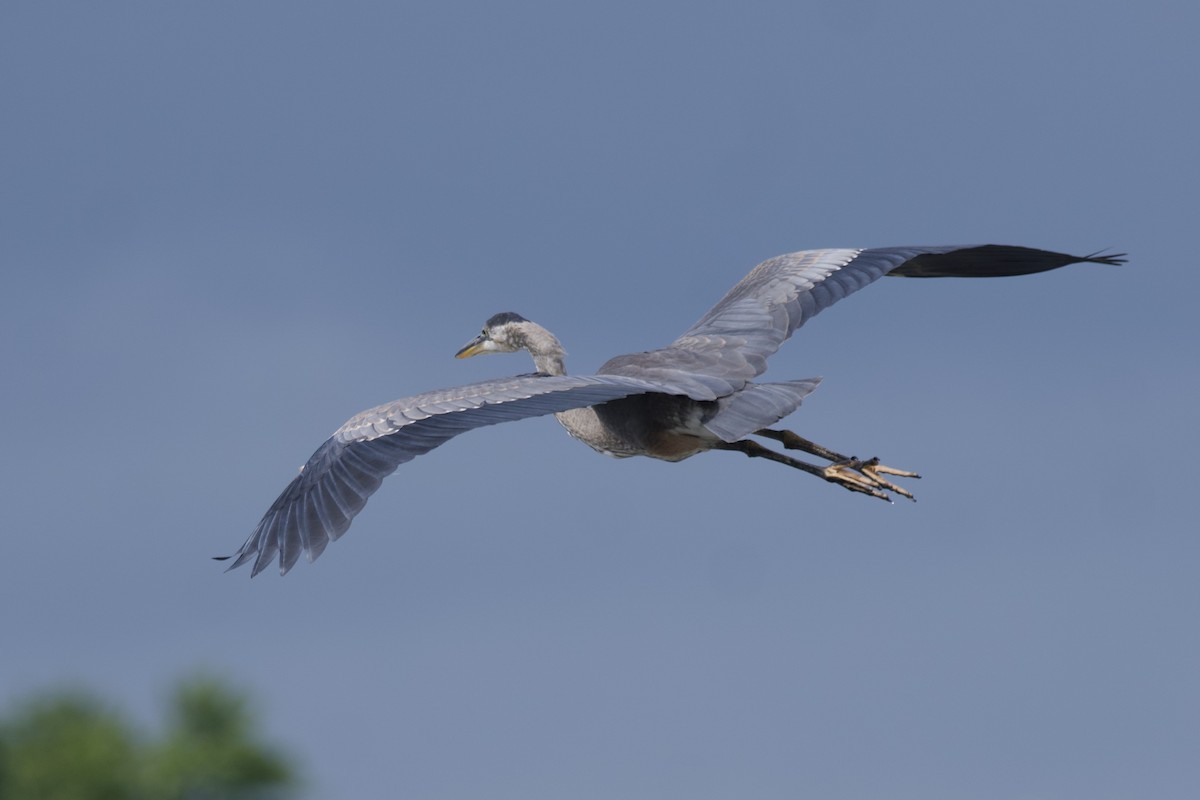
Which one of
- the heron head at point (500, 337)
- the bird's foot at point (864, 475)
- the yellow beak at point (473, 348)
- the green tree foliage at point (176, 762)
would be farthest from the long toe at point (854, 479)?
the green tree foliage at point (176, 762)

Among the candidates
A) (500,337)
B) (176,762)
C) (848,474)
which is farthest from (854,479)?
(176,762)

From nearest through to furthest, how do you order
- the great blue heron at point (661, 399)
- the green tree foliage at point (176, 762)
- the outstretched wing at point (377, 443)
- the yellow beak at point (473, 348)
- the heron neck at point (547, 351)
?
the outstretched wing at point (377, 443)
the great blue heron at point (661, 399)
the heron neck at point (547, 351)
the yellow beak at point (473, 348)
the green tree foliage at point (176, 762)

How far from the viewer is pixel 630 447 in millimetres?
15570

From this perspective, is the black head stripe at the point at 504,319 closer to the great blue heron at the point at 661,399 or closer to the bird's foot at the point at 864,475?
the great blue heron at the point at 661,399

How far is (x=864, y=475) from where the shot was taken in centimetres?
1540

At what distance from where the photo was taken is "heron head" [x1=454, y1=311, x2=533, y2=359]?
1708 centimetres

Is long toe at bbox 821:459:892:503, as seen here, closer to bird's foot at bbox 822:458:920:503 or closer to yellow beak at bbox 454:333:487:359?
bird's foot at bbox 822:458:920:503

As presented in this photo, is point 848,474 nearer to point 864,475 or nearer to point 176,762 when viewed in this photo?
point 864,475

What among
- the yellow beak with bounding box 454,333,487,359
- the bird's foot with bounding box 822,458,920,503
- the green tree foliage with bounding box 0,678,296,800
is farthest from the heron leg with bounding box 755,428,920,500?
the green tree foliage with bounding box 0,678,296,800

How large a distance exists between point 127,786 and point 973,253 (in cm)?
1542

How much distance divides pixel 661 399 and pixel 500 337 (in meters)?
2.56

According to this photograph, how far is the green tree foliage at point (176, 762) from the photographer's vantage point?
89.8ft

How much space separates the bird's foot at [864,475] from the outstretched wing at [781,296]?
919 mm

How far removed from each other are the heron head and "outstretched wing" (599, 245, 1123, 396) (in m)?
1.49
